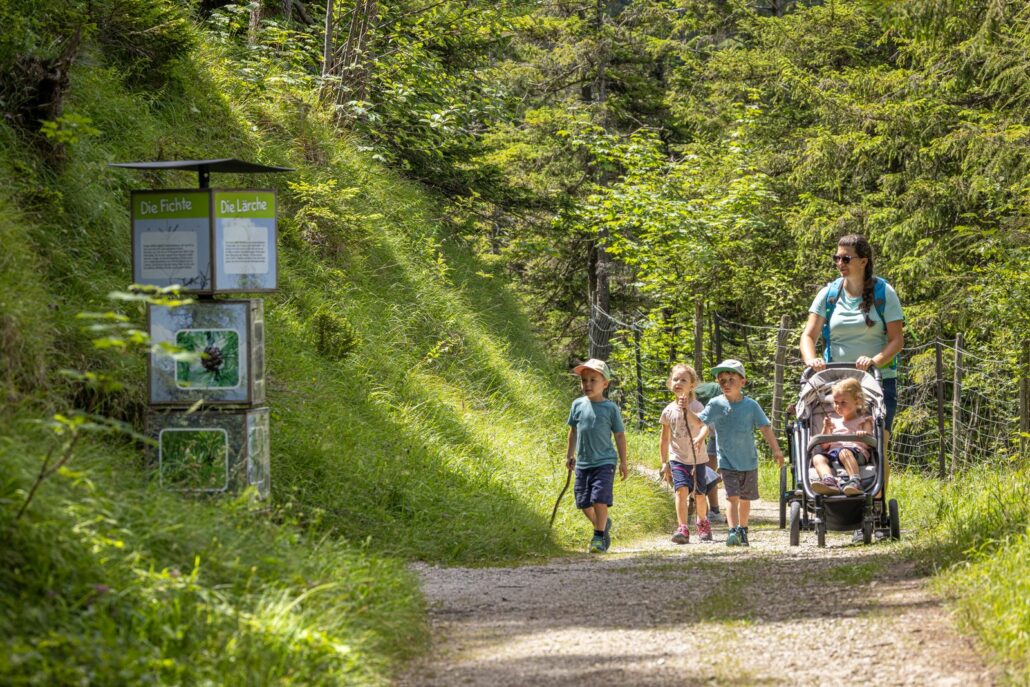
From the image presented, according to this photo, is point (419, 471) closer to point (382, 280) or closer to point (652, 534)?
point (652, 534)

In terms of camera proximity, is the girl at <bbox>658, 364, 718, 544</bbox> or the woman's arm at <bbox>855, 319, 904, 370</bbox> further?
the girl at <bbox>658, 364, 718, 544</bbox>

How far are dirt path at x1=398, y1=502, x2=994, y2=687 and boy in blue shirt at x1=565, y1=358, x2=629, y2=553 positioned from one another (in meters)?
1.60

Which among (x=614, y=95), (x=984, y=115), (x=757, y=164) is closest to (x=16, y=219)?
(x=984, y=115)

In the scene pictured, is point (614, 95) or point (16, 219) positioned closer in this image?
point (16, 219)

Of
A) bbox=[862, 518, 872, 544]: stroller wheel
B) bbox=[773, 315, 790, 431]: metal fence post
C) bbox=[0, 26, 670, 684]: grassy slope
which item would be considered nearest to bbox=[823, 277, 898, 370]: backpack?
bbox=[862, 518, 872, 544]: stroller wheel

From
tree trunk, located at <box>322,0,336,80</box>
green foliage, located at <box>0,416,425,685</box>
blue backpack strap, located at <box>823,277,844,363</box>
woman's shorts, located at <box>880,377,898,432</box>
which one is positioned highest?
tree trunk, located at <box>322,0,336,80</box>

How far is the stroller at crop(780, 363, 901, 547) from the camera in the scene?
8.48 metres

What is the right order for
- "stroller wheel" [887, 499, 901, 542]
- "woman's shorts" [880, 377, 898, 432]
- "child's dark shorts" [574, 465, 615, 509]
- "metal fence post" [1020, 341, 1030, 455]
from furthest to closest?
"metal fence post" [1020, 341, 1030, 455], "child's dark shorts" [574, 465, 615, 509], "woman's shorts" [880, 377, 898, 432], "stroller wheel" [887, 499, 901, 542]

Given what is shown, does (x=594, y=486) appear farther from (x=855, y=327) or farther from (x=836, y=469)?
(x=855, y=327)

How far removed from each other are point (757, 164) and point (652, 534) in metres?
11.3

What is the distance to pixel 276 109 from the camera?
14.8 metres

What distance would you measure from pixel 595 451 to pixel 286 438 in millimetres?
2669

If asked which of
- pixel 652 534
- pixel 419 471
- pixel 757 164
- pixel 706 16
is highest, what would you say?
pixel 706 16

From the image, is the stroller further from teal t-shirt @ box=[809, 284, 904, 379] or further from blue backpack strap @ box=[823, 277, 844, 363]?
blue backpack strap @ box=[823, 277, 844, 363]
